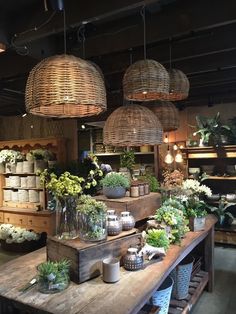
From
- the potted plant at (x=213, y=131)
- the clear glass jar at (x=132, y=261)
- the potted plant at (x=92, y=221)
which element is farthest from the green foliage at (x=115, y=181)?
the potted plant at (x=213, y=131)

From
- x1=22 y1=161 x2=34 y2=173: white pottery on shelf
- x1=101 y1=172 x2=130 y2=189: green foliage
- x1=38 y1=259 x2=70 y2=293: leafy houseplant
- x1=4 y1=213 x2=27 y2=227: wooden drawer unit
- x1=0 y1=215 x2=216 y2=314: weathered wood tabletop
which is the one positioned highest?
x1=22 y1=161 x2=34 y2=173: white pottery on shelf

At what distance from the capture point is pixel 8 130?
24.3ft

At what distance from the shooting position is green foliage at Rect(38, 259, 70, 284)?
5.63ft

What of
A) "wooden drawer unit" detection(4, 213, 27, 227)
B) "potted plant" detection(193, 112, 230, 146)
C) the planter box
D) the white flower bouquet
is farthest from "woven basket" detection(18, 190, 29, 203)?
the planter box

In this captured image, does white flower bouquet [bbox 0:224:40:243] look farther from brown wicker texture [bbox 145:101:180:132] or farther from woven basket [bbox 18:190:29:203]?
brown wicker texture [bbox 145:101:180:132]

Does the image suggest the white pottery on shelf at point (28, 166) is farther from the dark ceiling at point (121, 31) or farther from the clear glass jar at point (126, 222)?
the clear glass jar at point (126, 222)

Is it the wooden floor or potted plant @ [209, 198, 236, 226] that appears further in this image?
potted plant @ [209, 198, 236, 226]

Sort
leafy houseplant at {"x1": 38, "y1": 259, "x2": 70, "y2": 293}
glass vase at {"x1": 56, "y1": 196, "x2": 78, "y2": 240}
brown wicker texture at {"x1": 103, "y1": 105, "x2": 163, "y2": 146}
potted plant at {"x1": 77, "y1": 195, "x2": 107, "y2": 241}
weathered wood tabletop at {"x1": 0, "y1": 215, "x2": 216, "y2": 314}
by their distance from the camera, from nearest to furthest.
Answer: weathered wood tabletop at {"x1": 0, "y1": 215, "x2": 216, "y2": 314}
leafy houseplant at {"x1": 38, "y1": 259, "x2": 70, "y2": 293}
potted plant at {"x1": 77, "y1": 195, "x2": 107, "y2": 241}
glass vase at {"x1": 56, "y1": 196, "x2": 78, "y2": 240}
brown wicker texture at {"x1": 103, "y1": 105, "x2": 163, "y2": 146}

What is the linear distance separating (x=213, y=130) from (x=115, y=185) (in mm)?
3216

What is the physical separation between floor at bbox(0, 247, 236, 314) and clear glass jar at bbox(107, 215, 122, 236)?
1551 mm

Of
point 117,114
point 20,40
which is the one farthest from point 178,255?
point 20,40

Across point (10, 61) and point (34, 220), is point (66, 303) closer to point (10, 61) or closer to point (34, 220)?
point (10, 61)

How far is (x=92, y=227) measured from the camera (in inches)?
75.5

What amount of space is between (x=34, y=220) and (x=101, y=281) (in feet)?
14.2
